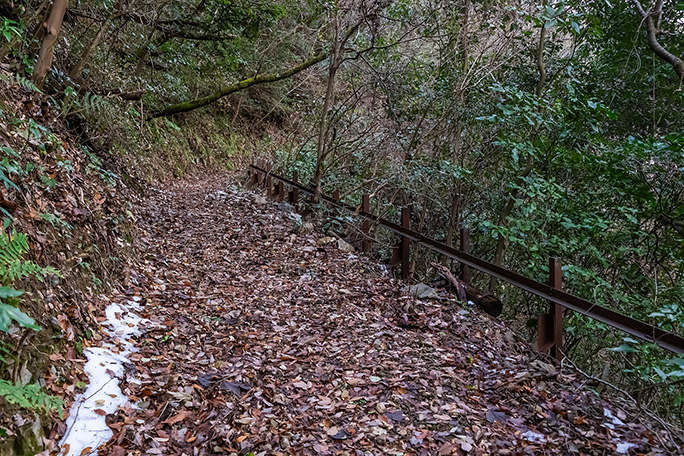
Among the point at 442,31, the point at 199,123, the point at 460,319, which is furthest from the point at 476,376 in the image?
the point at 199,123

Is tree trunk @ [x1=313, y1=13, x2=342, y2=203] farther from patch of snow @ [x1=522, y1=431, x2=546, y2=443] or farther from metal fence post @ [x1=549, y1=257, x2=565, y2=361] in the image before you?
patch of snow @ [x1=522, y1=431, x2=546, y2=443]

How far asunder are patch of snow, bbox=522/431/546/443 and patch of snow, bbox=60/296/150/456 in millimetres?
3108

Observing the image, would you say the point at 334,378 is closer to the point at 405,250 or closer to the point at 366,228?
the point at 405,250

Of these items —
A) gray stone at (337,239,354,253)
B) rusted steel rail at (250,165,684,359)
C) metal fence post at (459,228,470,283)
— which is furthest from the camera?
gray stone at (337,239,354,253)

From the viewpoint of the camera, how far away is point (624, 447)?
307 centimetres

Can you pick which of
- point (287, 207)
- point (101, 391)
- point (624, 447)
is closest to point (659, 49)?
point (624, 447)

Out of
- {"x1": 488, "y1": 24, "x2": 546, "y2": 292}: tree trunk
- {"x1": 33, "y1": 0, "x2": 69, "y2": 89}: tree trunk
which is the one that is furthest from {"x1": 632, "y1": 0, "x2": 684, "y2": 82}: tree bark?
{"x1": 33, "y1": 0, "x2": 69, "y2": 89}: tree trunk

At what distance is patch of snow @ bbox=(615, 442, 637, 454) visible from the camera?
3.04 metres

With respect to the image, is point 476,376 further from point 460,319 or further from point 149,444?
point 149,444

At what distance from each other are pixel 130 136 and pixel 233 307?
6.41m

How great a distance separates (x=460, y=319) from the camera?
523 centimetres

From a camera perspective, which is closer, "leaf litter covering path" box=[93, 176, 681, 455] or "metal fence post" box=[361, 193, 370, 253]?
"leaf litter covering path" box=[93, 176, 681, 455]

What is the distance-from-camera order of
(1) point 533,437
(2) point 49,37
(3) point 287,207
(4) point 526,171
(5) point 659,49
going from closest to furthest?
(1) point 533,437 < (5) point 659,49 < (2) point 49,37 < (4) point 526,171 < (3) point 287,207

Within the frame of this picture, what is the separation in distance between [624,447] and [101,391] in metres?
4.02
